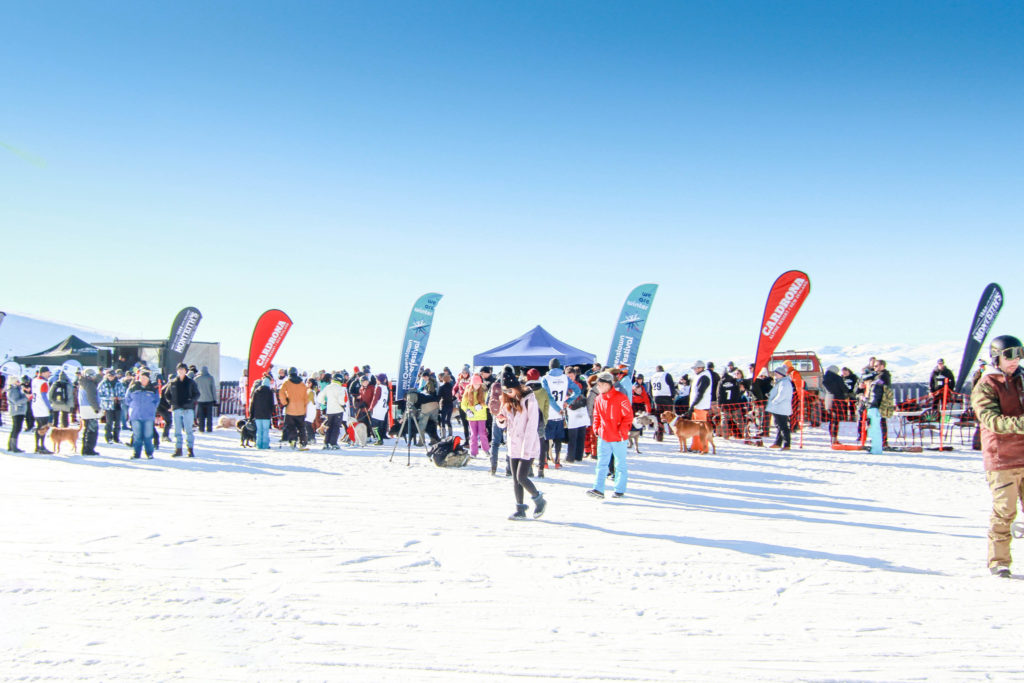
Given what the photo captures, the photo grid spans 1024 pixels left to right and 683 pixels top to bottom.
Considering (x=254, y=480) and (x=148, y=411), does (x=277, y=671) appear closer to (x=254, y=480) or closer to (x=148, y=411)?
(x=254, y=480)

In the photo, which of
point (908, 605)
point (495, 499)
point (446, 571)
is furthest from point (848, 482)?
point (446, 571)

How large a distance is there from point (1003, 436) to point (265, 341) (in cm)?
1663

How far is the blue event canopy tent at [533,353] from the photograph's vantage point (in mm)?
19734

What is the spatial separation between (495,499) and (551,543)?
233 cm

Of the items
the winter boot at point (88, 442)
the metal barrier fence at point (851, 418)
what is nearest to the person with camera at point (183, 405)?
the winter boot at point (88, 442)

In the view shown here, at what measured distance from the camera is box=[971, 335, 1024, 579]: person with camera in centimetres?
475

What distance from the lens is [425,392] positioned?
13.0 m

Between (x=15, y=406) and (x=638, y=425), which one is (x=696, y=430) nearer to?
(x=638, y=425)

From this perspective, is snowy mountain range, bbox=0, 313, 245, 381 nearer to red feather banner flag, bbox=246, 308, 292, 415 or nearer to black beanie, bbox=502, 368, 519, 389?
red feather banner flag, bbox=246, 308, 292, 415

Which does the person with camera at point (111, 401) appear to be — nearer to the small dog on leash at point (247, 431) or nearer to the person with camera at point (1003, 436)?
the small dog on leash at point (247, 431)

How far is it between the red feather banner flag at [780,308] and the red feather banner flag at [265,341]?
472 inches

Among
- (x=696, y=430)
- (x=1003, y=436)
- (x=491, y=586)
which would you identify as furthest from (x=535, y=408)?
(x=696, y=430)

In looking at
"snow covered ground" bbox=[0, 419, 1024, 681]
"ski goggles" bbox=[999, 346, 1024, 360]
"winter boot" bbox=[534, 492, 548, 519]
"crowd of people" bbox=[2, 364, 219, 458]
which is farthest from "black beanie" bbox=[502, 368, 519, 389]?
"crowd of people" bbox=[2, 364, 219, 458]

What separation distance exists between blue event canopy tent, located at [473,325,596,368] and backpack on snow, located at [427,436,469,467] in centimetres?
857
